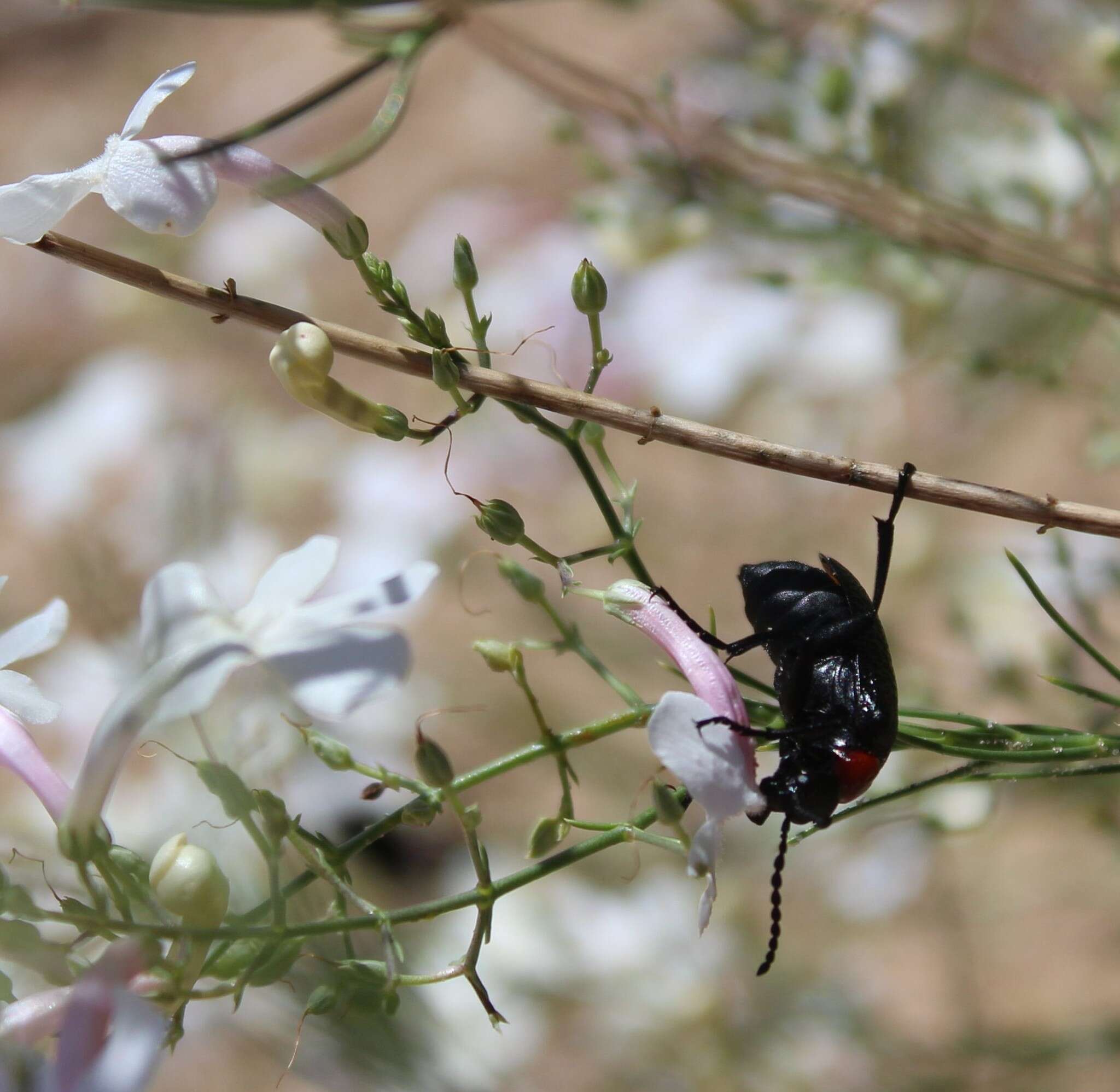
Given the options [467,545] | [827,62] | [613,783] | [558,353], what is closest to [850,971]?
[613,783]

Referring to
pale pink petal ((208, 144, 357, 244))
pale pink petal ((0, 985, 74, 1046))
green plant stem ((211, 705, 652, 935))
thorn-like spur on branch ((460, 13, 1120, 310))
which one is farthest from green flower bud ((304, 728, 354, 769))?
thorn-like spur on branch ((460, 13, 1120, 310))

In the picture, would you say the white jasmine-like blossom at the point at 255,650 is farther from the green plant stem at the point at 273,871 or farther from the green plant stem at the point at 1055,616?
the green plant stem at the point at 1055,616

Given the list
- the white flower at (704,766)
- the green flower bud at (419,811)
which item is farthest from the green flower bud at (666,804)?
the green flower bud at (419,811)

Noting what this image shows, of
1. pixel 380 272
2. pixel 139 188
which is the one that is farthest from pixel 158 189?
pixel 380 272

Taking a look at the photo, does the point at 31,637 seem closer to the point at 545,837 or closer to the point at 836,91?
the point at 545,837

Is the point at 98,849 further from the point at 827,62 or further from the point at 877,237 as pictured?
the point at 827,62

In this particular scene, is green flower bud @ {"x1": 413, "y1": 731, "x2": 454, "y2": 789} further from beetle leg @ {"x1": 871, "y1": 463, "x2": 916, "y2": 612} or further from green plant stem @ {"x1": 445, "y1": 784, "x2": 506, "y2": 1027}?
beetle leg @ {"x1": 871, "y1": 463, "x2": 916, "y2": 612}
